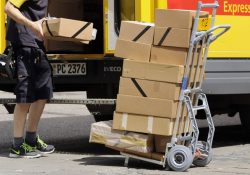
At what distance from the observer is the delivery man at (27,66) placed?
25.0 feet

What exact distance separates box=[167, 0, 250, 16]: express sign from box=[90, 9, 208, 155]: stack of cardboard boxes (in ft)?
2.63

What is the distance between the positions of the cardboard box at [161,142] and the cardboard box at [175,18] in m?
1.01

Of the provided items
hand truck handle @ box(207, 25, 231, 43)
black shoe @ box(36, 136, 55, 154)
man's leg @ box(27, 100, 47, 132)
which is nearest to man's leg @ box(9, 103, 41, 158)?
man's leg @ box(27, 100, 47, 132)

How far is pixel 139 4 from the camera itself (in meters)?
7.78

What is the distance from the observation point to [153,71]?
7.00m

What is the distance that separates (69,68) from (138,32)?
4.65 ft

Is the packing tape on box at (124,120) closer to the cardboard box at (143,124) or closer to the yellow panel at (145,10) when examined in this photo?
the cardboard box at (143,124)

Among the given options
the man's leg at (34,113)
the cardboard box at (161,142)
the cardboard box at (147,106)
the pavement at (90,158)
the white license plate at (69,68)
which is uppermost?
the white license plate at (69,68)

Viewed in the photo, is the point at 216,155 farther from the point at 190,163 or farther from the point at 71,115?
the point at 71,115

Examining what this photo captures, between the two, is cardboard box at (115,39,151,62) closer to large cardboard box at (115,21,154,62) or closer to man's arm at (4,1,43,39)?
large cardboard box at (115,21,154,62)

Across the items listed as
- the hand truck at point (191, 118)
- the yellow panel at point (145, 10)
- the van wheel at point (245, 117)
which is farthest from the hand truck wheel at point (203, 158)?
the van wheel at point (245, 117)

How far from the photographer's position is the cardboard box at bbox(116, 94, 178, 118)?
6.94 metres

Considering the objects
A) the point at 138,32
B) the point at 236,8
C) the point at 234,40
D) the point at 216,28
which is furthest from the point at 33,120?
the point at 236,8

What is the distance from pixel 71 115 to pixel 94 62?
5616 mm
